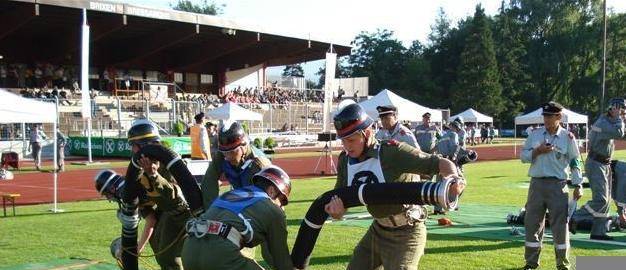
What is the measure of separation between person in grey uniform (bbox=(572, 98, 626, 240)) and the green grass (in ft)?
2.29

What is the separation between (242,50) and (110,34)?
1355 cm

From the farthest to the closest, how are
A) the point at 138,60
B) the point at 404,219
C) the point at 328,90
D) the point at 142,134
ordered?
the point at 138,60, the point at 328,90, the point at 142,134, the point at 404,219

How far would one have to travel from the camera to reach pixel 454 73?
8594 centimetres

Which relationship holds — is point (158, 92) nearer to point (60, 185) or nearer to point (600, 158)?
point (60, 185)

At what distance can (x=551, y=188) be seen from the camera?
318 inches

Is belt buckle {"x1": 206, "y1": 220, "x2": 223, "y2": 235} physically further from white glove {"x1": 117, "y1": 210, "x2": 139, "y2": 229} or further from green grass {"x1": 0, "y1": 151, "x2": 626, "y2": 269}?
green grass {"x1": 0, "y1": 151, "x2": 626, "y2": 269}

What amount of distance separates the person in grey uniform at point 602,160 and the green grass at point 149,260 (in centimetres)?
70

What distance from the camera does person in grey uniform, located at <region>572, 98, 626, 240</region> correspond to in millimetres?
10141

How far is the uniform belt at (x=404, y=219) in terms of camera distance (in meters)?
4.98

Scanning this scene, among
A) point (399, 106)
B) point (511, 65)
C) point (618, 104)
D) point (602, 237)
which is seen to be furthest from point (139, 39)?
point (511, 65)

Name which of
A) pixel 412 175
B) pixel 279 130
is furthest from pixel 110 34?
pixel 412 175

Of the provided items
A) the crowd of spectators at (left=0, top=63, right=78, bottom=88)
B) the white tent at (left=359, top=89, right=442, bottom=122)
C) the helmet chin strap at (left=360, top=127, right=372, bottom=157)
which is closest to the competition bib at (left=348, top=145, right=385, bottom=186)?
the helmet chin strap at (left=360, top=127, right=372, bottom=157)

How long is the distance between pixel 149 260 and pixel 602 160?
23.1ft

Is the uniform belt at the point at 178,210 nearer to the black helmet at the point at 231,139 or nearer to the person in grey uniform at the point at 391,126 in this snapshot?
the black helmet at the point at 231,139
